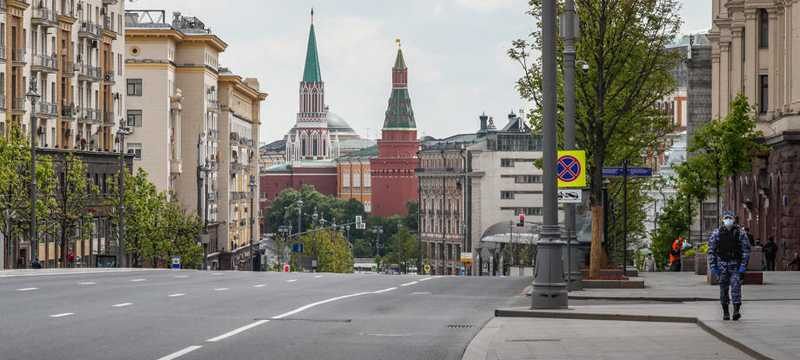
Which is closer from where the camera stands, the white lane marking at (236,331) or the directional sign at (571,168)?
the white lane marking at (236,331)

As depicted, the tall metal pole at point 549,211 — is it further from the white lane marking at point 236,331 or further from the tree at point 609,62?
the tree at point 609,62

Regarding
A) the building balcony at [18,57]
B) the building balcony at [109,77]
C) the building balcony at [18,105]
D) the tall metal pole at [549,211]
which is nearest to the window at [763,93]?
the building balcony at [18,57]

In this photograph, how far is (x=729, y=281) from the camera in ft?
86.8

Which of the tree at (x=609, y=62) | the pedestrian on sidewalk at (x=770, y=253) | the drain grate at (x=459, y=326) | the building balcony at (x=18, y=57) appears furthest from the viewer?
the building balcony at (x=18, y=57)

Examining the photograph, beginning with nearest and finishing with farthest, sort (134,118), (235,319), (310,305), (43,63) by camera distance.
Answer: (235,319) → (310,305) → (43,63) → (134,118)

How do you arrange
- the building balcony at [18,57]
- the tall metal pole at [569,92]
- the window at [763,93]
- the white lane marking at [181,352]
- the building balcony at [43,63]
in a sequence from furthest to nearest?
the building balcony at [43,63]
the building balcony at [18,57]
the window at [763,93]
the tall metal pole at [569,92]
the white lane marking at [181,352]

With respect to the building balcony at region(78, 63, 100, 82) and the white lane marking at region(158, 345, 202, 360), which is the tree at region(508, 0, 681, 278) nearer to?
the white lane marking at region(158, 345, 202, 360)

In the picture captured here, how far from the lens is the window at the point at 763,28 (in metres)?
73.5

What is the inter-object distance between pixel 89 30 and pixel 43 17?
12.2m

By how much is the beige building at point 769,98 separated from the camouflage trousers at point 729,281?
121ft

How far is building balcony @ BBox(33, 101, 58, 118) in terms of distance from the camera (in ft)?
318

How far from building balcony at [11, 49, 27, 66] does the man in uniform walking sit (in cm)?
6998

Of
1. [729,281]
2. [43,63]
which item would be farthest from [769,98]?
[729,281]

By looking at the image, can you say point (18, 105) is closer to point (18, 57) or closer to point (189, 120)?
point (18, 57)
